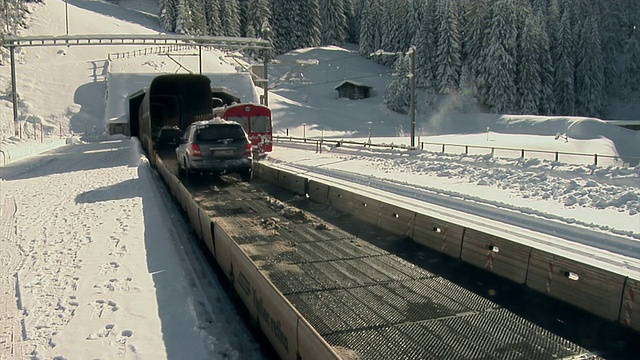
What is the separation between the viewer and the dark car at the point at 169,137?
93.5ft

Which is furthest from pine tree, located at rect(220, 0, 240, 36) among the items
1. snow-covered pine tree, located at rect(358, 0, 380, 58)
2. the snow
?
the snow

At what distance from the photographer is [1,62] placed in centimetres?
6588

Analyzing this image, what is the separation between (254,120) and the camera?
30375 millimetres

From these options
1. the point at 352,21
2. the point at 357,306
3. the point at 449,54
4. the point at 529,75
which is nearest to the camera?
the point at 357,306

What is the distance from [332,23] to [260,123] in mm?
102874

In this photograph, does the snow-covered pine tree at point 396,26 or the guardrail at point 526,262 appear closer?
the guardrail at point 526,262

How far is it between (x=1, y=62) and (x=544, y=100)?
246 ft

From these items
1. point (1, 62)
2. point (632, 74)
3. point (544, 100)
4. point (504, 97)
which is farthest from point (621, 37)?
point (1, 62)

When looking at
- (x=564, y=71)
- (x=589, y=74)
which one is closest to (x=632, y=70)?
(x=589, y=74)

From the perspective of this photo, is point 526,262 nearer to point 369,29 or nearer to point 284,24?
point 369,29

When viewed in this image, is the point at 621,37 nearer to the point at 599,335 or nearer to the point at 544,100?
the point at 544,100

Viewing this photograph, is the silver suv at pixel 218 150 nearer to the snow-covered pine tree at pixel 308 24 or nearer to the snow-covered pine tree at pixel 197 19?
the snow-covered pine tree at pixel 197 19

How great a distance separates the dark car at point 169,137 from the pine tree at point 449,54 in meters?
64.3

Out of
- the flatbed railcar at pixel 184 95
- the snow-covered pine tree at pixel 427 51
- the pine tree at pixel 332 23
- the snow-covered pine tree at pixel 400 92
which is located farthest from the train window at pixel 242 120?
the pine tree at pixel 332 23
